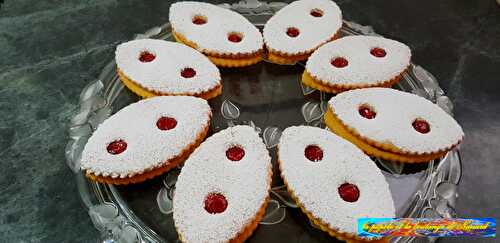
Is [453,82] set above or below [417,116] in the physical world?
below

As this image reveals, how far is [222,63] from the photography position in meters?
1.97

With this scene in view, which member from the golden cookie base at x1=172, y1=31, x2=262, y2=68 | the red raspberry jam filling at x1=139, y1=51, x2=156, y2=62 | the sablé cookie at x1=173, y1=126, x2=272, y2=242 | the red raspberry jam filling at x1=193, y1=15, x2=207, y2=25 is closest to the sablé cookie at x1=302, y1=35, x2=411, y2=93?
the golden cookie base at x1=172, y1=31, x2=262, y2=68

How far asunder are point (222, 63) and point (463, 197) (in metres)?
1.15

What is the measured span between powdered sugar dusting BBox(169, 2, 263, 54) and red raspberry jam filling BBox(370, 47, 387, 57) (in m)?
0.51

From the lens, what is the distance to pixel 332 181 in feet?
4.95

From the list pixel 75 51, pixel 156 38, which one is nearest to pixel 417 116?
pixel 156 38

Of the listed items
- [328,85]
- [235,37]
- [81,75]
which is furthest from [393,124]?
[81,75]

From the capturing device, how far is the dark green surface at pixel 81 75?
1.65 metres

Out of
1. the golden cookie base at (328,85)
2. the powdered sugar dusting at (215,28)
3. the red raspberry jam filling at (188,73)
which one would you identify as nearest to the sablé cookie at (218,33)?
the powdered sugar dusting at (215,28)

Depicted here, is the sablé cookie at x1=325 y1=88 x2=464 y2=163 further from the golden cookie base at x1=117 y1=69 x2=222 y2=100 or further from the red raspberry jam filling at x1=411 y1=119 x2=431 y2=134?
the golden cookie base at x1=117 y1=69 x2=222 y2=100

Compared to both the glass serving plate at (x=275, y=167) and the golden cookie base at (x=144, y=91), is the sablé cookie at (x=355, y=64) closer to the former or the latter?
the glass serving plate at (x=275, y=167)

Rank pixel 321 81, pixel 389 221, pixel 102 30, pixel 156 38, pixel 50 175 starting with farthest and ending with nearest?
1. pixel 102 30
2. pixel 156 38
3. pixel 321 81
4. pixel 50 175
5. pixel 389 221

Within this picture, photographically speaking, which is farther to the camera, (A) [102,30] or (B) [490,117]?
(A) [102,30]

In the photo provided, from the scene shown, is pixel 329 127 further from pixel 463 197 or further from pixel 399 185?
pixel 463 197
